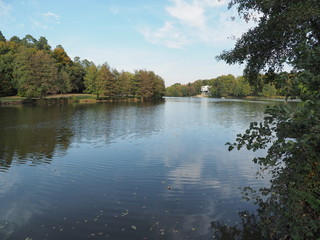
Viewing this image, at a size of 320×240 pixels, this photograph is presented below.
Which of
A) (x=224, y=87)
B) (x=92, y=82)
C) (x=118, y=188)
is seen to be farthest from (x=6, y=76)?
(x=224, y=87)

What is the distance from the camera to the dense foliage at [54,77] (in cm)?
6519

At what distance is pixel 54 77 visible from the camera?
7075 centimetres

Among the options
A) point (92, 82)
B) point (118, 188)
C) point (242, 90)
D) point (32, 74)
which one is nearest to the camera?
point (118, 188)

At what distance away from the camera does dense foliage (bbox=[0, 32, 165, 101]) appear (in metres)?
65.2

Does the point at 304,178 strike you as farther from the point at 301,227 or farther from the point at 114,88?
the point at 114,88

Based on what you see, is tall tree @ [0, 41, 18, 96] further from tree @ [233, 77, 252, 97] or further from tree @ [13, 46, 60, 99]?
tree @ [233, 77, 252, 97]

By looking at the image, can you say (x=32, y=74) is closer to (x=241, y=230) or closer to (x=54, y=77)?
(x=54, y=77)

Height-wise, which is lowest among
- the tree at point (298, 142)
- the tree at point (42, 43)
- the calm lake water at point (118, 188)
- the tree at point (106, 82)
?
the calm lake water at point (118, 188)

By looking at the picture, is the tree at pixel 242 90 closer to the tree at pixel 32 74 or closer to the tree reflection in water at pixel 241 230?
the tree at pixel 32 74

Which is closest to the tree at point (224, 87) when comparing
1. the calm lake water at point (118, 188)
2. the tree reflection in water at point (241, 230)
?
the calm lake water at point (118, 188)

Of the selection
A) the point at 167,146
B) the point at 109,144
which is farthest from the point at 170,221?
the point at 109,144

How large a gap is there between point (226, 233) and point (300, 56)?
483 centimetres

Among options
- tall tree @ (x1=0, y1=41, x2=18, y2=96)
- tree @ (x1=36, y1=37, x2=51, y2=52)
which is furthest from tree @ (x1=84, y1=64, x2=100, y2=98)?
tree @ (x1=36, y1=37, x2=51, y2=52)

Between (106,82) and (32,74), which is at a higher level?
(32,74)
